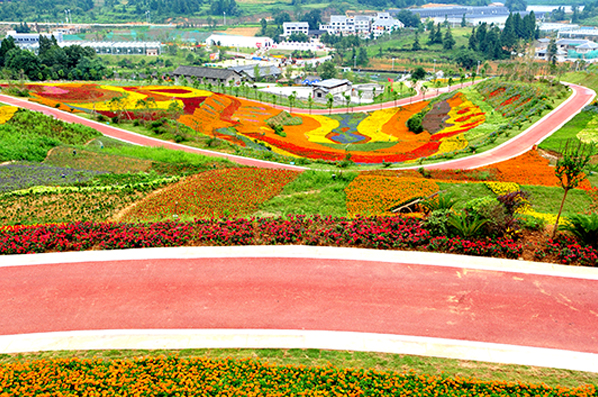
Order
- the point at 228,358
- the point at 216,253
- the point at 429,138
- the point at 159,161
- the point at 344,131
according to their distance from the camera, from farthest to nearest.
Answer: the point at 344,131
the point at 429,138
the point at 159,161
the point at 216,253
the point at 228,358

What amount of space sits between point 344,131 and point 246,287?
173ft

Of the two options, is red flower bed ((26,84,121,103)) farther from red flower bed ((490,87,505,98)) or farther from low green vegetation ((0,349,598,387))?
low green vegetation ((0,349,598,387))

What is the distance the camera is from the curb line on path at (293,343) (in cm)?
1176

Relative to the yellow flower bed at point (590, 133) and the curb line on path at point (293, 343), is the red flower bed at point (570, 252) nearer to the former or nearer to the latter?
the curb line on path at point (293, 343)

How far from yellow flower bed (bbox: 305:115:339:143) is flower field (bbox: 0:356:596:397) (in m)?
48.2

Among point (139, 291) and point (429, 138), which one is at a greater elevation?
point (139, 291)

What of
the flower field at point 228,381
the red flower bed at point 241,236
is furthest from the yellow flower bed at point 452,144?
A: the flower field at point 228,381

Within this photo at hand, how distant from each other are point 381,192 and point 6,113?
130ft

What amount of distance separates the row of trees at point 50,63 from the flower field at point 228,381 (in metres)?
86.0

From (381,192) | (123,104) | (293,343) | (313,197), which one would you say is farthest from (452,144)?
(123,104)

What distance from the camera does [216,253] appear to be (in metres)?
16.9

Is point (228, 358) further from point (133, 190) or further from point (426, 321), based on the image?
point (133, 190)

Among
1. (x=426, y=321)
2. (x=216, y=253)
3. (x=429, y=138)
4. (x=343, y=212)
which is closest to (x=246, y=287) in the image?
(x=216, y=253)

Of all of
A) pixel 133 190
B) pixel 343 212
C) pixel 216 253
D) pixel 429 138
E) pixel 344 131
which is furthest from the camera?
pixel 344 131
